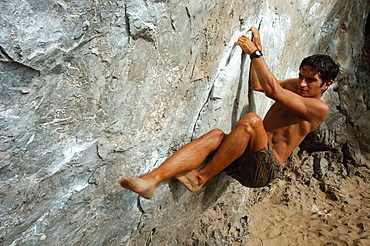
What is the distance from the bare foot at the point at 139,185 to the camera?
1705mm

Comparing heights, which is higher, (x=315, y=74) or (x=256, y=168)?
(x=315, y=74)

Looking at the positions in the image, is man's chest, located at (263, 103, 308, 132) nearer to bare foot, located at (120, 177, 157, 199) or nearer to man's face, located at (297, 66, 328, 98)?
man's face, located at (297, 66, 328, 98)

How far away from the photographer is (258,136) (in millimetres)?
2244

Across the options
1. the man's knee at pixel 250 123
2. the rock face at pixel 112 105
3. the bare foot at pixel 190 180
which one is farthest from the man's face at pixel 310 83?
the bare foot at pixel 190 180

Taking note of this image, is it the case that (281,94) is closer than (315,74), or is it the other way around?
(281,94)

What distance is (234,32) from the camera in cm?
234

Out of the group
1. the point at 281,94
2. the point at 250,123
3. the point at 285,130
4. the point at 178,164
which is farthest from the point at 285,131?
the point at 178,164

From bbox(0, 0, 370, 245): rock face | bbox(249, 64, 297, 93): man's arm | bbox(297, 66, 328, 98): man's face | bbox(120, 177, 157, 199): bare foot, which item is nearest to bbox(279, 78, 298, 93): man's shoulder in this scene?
bbox(249, 64, 297, 93): man's arm

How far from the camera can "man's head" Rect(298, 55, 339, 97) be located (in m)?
2.41

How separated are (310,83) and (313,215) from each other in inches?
75.9

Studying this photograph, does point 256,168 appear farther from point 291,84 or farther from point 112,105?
point 112,105

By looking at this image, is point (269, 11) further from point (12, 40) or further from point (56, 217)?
point (56, 217)

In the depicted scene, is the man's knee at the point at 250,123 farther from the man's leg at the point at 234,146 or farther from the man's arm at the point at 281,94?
the man's arm at the point at 281,94

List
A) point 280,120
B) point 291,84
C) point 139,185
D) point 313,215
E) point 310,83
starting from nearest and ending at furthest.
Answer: point 139,185 → point 310,83 → point 280,120 → point 291,84 → point 313,215
